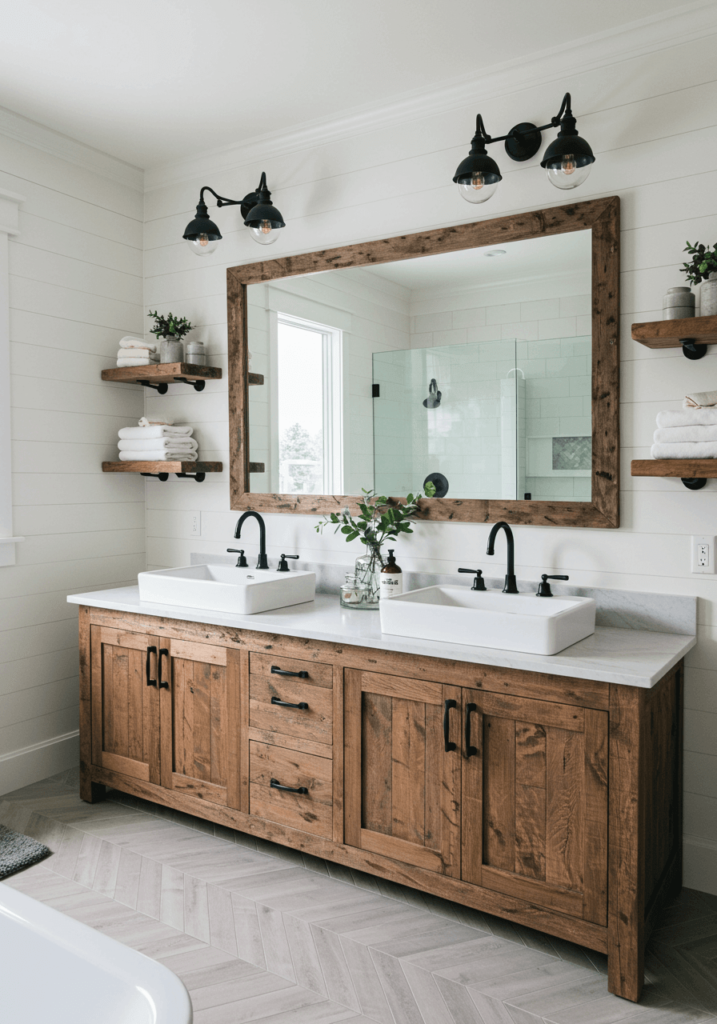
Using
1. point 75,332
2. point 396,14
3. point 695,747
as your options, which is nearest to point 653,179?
point 396,14

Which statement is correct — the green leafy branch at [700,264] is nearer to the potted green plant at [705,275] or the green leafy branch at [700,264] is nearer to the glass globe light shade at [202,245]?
the potted green plant at [705,275]

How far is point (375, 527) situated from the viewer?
2.83 m

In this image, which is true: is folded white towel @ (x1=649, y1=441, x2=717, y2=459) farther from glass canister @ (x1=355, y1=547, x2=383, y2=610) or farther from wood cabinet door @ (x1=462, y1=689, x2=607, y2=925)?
glass canister @ (x1=355, y1=547, x2=383, y2=610)

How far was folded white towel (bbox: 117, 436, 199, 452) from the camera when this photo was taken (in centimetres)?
328

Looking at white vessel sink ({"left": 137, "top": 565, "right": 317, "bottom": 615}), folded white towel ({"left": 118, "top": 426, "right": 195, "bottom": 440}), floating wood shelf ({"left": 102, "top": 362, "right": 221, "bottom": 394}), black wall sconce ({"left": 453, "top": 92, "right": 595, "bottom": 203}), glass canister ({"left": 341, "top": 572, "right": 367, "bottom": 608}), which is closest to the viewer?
black wall sconce ({"left": 453, "top": 92, "right": 595, "bottom": 203})

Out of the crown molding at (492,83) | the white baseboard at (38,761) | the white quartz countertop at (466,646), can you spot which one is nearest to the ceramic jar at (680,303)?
the crown molding at (492,83)

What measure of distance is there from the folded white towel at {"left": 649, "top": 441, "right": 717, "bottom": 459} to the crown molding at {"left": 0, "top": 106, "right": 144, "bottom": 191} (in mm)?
2737

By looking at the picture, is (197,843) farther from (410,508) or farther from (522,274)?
(522,274)

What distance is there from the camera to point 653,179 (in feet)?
7.74

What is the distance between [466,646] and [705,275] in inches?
50.5

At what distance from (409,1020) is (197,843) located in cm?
113

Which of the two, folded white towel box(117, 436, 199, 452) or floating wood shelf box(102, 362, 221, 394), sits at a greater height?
floating wood shelf box(102, 362, 221, 394)

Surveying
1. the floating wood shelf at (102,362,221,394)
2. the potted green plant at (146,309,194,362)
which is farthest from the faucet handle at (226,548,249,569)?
the potted green plant at (146,309,194,362)

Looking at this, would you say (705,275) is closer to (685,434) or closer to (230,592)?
(685,434)
